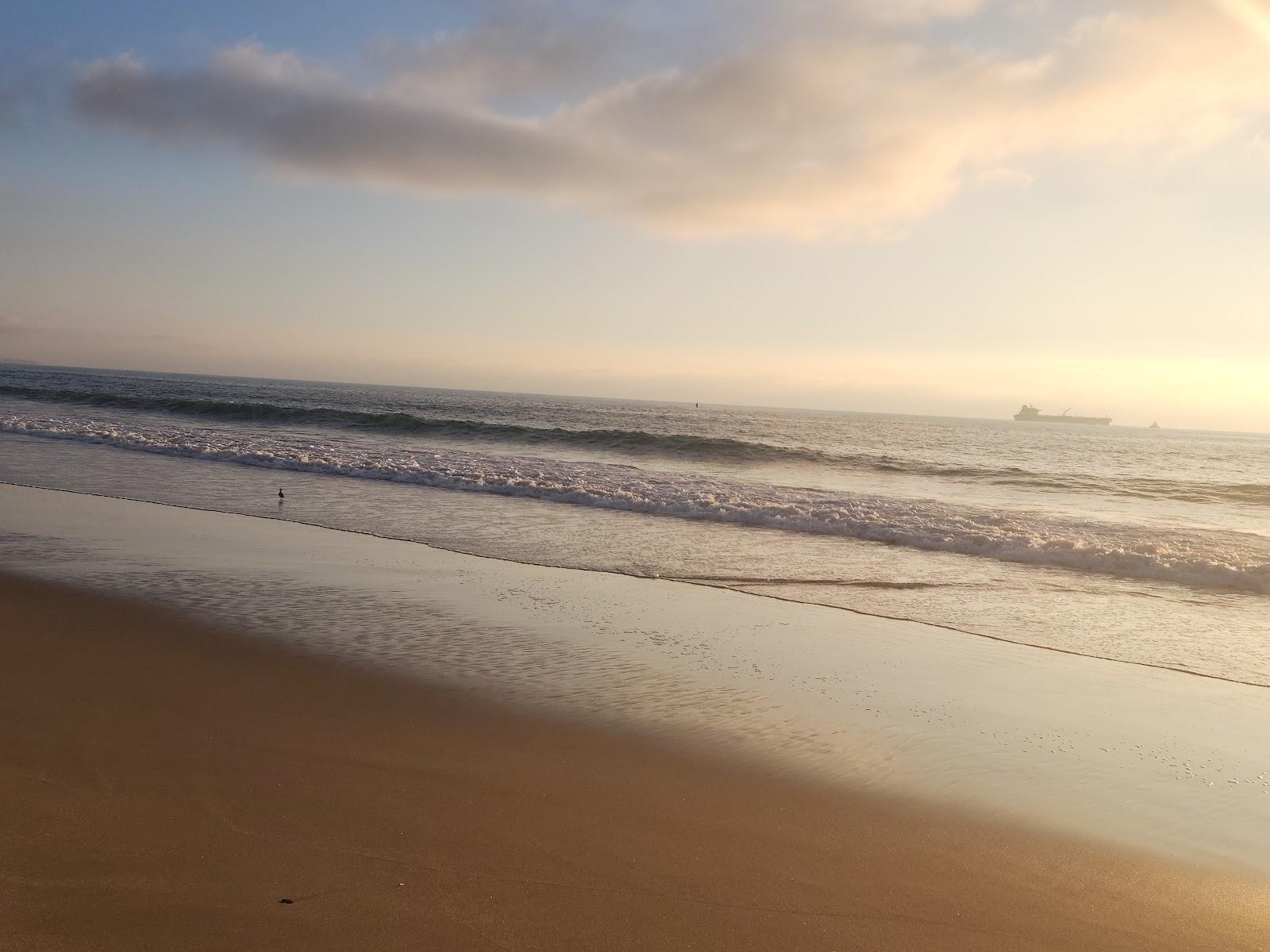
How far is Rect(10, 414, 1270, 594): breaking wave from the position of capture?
12.8 meters

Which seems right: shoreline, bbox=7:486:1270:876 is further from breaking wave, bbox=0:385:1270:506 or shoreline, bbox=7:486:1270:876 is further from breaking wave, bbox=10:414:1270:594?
breaking wave, bbox=0:385:1270:506

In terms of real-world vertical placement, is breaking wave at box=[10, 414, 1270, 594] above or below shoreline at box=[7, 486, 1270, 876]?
above

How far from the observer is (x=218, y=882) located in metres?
3.00

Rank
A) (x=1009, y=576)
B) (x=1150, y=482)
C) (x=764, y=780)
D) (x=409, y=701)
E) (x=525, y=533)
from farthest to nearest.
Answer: (x=1150, y=482) < (x=525, y=533) < (x=1009, y=576) < (x=409, y=701) < (x=764, y=780)

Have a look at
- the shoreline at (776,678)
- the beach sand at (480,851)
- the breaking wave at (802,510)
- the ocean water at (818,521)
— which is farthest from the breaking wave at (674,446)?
the beach sand at (480,851)

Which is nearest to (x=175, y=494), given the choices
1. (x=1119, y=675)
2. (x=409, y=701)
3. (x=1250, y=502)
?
(x=409, y=701)

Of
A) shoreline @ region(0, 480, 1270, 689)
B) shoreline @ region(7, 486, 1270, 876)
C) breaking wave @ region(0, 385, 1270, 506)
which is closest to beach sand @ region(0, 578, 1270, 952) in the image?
shoreline @ region(7, 486, 1270, 876)

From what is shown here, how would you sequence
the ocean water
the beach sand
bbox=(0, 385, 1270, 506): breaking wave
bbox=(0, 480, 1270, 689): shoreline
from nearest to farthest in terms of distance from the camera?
the beach sand, bbox=(0, 480, 1270, 689): shoreline, the ocean water, bbox=(0, 385, 1270, 506): breaking wave

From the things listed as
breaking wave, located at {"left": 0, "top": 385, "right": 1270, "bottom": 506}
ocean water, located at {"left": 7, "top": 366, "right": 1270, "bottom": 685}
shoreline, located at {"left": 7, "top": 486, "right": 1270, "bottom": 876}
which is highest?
breaking wave, located at {"left": 0, "top": 385, "right": 1270, "bottom": 506}

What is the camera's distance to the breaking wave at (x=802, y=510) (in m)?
12.8

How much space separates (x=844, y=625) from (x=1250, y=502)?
1017 inches

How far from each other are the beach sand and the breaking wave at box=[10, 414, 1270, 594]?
397 inches

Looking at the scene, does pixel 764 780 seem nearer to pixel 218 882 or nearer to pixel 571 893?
pixel 571 893

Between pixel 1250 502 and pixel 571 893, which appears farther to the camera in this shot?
pixel 1250 502
